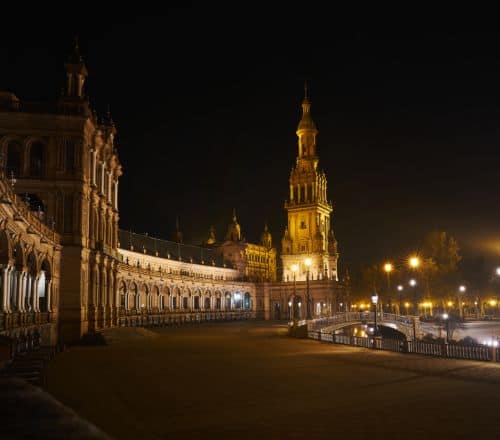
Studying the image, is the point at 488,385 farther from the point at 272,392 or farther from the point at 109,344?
the point at 109,344

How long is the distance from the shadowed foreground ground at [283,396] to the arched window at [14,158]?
2135cm

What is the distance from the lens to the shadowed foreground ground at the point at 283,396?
1361 cm

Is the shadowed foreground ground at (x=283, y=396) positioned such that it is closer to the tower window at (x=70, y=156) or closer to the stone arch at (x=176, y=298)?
the tower window at (x=70, y=156)

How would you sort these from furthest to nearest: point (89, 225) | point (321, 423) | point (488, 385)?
point (89, 225), point (488, 385), point (321, 423)

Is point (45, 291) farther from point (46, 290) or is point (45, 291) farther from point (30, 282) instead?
point (30, 282)

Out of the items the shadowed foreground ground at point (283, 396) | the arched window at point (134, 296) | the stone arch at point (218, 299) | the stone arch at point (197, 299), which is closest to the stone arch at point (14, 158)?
the shadowed foreground ground at point (283, 396)

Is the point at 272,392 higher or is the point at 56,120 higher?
the point at 56,120

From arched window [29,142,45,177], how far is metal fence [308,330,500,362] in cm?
2789

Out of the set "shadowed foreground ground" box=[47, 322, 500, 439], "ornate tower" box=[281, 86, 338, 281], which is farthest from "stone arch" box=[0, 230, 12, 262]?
"ornate tower" box=[281, 86, 338, 281]

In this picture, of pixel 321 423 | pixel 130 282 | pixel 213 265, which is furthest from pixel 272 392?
pixel 213 265

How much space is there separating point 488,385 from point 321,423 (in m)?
9.18

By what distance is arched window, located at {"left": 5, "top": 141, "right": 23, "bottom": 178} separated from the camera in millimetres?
47094

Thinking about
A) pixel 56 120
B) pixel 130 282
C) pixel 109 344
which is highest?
pixel 56 120

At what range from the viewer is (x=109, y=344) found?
45.8m
